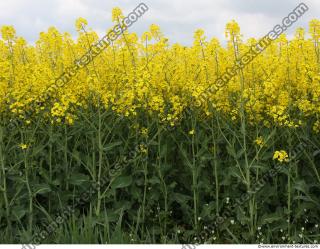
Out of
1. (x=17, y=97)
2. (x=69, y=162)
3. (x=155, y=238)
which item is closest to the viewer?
(x=17, y=97)

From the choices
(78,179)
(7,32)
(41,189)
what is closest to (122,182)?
(78,179)

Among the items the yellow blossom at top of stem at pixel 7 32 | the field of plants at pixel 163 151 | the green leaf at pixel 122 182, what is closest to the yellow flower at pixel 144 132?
the field of plants at pixel 163 151

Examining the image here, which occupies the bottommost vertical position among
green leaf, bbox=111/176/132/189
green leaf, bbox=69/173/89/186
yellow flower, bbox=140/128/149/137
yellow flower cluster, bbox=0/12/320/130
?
green leaf, bbox=111/176/132/189

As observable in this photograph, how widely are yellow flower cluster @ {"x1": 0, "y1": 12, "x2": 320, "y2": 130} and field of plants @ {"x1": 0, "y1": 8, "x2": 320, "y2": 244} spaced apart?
2 centimetres

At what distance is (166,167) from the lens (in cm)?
619

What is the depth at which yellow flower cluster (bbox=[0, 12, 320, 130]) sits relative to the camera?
597cm

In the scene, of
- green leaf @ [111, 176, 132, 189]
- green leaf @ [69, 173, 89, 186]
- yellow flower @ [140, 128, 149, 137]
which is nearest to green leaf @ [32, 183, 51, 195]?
green leaf @ [69, 173, 89, 186]

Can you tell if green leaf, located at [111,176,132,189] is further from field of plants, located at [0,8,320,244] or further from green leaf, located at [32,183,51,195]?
green leaf, located at [32,183,51,195]

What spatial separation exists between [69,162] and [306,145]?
298 cm

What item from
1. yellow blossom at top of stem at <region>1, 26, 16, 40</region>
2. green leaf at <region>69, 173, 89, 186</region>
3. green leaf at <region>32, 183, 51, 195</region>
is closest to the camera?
green leaf at <region>32, 183, 51, 195</region>

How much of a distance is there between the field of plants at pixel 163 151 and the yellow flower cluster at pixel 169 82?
2 centimetres

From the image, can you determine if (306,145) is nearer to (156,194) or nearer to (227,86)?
(227,86)

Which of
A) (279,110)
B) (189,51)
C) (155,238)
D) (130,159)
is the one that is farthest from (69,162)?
(279,110)

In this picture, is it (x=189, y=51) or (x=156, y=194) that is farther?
(x=189, y=51)
